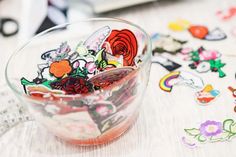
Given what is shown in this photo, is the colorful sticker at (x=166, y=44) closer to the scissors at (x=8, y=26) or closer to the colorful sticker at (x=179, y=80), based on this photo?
the colorful sticker at (x=179, y=80)

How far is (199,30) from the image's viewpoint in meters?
0.68

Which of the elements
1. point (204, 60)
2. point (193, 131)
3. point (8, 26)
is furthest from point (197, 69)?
point (8, 26)

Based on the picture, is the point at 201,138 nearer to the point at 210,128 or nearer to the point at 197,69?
the point at 210,128

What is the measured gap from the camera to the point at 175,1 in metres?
0.77

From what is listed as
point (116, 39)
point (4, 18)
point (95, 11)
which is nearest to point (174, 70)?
point (116, 39)

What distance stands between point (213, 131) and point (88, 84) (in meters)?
0.17

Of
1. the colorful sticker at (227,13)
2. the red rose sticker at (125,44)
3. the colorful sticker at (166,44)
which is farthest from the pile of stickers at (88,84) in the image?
the colorful sticker at (227,13)

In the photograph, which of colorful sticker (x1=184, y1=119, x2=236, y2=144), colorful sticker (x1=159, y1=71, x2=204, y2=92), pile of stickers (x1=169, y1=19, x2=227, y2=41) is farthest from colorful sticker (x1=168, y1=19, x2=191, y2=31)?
colorful sticker (x1=184, y1=119, x2=236, y2=144)

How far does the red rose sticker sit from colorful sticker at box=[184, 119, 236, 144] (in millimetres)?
125

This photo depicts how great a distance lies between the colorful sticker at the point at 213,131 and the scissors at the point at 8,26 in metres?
0.39

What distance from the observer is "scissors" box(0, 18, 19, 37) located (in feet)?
2.41

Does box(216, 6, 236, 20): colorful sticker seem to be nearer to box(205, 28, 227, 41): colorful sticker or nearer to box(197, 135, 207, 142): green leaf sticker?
box(205, 28, 227, 41): colorful sticker

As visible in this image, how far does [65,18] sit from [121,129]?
32 centimetres

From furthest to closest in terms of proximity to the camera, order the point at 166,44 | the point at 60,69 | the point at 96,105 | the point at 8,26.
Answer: the point at 8,26 → the point at 166,44 → the point at 60,69 → the point at 96,105
